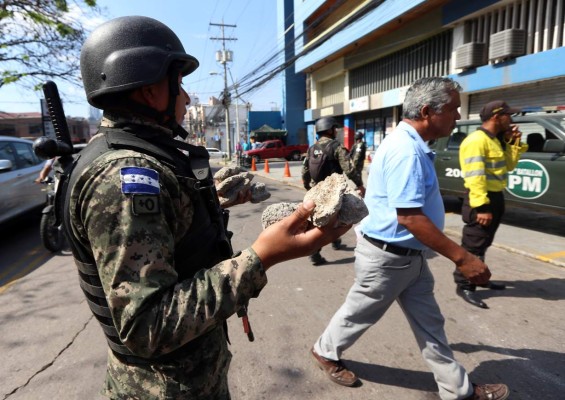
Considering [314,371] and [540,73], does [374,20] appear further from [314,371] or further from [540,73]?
[314,371]

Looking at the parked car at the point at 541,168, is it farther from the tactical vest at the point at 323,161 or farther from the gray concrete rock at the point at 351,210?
the gray concrete rock at the point at 351,210

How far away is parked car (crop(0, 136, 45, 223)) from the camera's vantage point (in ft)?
20.0

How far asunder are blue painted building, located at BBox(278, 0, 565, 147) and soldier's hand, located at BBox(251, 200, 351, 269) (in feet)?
37.1

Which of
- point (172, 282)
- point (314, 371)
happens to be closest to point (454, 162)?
point (314, 371)

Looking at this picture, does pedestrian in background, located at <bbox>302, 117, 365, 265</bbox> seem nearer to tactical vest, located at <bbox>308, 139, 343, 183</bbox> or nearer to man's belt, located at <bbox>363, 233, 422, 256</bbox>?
tactical vest, located at <bbox>308, 139, 343, 183</bbox>

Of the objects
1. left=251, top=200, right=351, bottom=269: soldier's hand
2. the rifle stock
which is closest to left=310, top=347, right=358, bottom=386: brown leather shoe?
left=251, top=200, right=351, bottom=269: soldier's hand

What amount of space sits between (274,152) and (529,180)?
21.4m

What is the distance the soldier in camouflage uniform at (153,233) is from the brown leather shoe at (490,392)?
1698 mm

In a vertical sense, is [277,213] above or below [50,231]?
above

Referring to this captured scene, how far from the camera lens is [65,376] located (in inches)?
108

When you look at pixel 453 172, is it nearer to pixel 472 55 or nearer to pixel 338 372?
pixel 338 372

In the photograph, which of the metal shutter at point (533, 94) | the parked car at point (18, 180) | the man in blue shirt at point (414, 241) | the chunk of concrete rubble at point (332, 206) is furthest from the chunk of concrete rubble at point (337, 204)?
the metal shutter at point (533, 94)

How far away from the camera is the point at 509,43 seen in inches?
425

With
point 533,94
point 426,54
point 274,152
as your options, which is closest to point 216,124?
point 274,152
